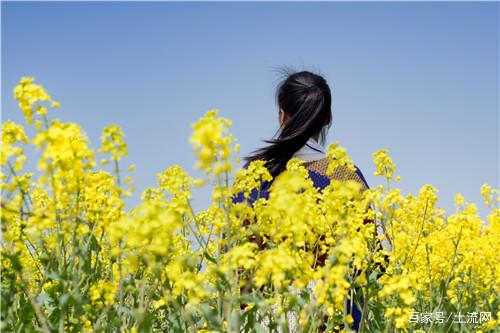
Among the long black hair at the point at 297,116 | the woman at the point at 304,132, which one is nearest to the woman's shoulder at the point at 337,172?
the woman at the point at 304,132

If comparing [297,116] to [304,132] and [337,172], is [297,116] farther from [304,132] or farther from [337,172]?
[337,172]

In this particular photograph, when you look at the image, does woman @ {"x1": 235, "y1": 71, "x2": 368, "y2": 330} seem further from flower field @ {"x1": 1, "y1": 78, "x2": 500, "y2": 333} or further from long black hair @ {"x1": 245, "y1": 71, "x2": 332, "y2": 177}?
flower field @ {"x1": 1, "y1": 78, "x2": 500, "y2": 333}

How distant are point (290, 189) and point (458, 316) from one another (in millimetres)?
2723

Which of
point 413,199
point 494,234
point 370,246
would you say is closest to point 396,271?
point 370,246

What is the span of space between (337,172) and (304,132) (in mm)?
324

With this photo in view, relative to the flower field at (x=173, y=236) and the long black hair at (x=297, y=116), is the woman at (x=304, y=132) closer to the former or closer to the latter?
the long black hair at (x=297, y=116)

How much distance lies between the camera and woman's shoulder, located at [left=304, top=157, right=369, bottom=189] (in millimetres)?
4055

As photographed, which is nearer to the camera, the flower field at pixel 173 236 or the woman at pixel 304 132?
the flower field at pixel 173 236

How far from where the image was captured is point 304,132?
417 cm

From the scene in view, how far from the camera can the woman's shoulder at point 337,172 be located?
4.05 metres

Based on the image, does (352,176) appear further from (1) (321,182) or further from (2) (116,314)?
(2) (116,314)

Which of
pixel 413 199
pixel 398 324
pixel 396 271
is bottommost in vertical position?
pixel 398 324

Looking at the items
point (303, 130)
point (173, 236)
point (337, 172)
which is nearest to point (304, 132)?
point (303, 130)

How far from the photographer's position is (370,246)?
3568 millimetres
